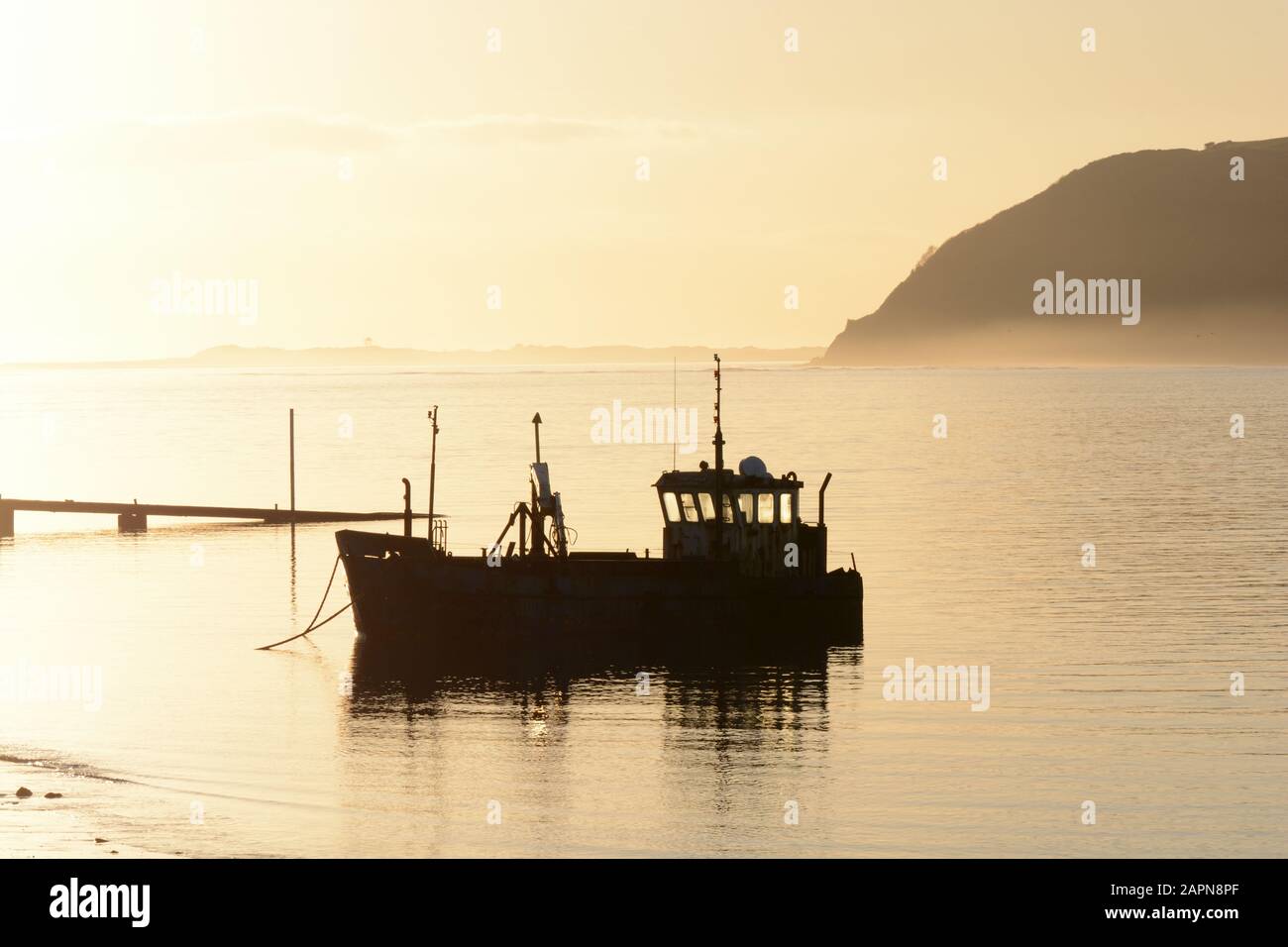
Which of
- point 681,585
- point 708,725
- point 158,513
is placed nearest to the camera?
point 708,725

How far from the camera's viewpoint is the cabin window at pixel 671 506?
59544 millimetres

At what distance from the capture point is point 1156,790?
38.9m

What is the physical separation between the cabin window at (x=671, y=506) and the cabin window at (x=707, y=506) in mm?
1003

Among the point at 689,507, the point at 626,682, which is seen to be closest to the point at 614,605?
the point at 689,507

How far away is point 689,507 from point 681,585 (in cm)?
293

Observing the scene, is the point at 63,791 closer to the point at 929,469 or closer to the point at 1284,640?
the point at 1284,640

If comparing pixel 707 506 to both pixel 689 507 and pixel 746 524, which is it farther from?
pixel 746 524

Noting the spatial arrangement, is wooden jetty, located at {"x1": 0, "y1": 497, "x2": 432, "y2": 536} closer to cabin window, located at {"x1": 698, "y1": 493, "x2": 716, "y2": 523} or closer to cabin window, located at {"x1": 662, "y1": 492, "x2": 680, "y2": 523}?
cabin window, located at {"x1": 662, "y1": 492, "x2": 680, "y2": 523}

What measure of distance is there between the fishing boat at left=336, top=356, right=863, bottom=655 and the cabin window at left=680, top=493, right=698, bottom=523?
0.11ft

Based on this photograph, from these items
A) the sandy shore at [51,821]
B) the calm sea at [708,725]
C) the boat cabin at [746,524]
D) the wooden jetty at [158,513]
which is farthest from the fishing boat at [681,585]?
the wooden jetty at [158,513]

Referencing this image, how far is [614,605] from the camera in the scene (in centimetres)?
5831

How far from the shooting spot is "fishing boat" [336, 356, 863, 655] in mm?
57875

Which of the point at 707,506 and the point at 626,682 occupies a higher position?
Result: the point at 707,506

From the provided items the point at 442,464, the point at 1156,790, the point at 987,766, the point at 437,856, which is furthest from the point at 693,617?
the point at 442,464
